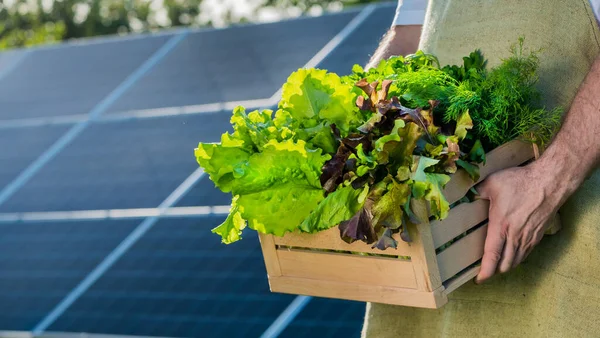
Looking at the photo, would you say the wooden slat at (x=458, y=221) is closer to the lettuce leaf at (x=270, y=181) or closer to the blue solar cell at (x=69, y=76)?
the lettuce leaf at (x=270, y=181)

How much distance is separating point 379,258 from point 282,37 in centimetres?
495

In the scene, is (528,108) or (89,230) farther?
(89,230)

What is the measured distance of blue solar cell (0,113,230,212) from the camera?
6.18 metres

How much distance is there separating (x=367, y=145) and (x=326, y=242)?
35 cm

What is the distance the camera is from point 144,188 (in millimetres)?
6168

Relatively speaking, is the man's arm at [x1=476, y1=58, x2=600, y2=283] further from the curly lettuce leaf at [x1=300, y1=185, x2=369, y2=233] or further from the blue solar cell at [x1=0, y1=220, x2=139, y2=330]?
the blue solar cell at [x1=0, y1=220, x2=139, y2=330]

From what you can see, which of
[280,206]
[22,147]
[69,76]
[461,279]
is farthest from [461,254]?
[69,76]

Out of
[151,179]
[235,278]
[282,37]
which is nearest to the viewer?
[235,278]

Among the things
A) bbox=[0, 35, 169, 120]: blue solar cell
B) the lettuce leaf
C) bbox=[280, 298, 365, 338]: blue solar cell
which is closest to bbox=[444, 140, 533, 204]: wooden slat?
the lettuce leaf

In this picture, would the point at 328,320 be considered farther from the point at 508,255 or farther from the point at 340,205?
the point at 340,205

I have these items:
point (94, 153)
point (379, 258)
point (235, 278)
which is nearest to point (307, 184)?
point (379, 258)

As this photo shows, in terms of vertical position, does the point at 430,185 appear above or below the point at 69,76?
above

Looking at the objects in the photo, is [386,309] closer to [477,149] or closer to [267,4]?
[477,149]

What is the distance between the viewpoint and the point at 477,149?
103 inches
